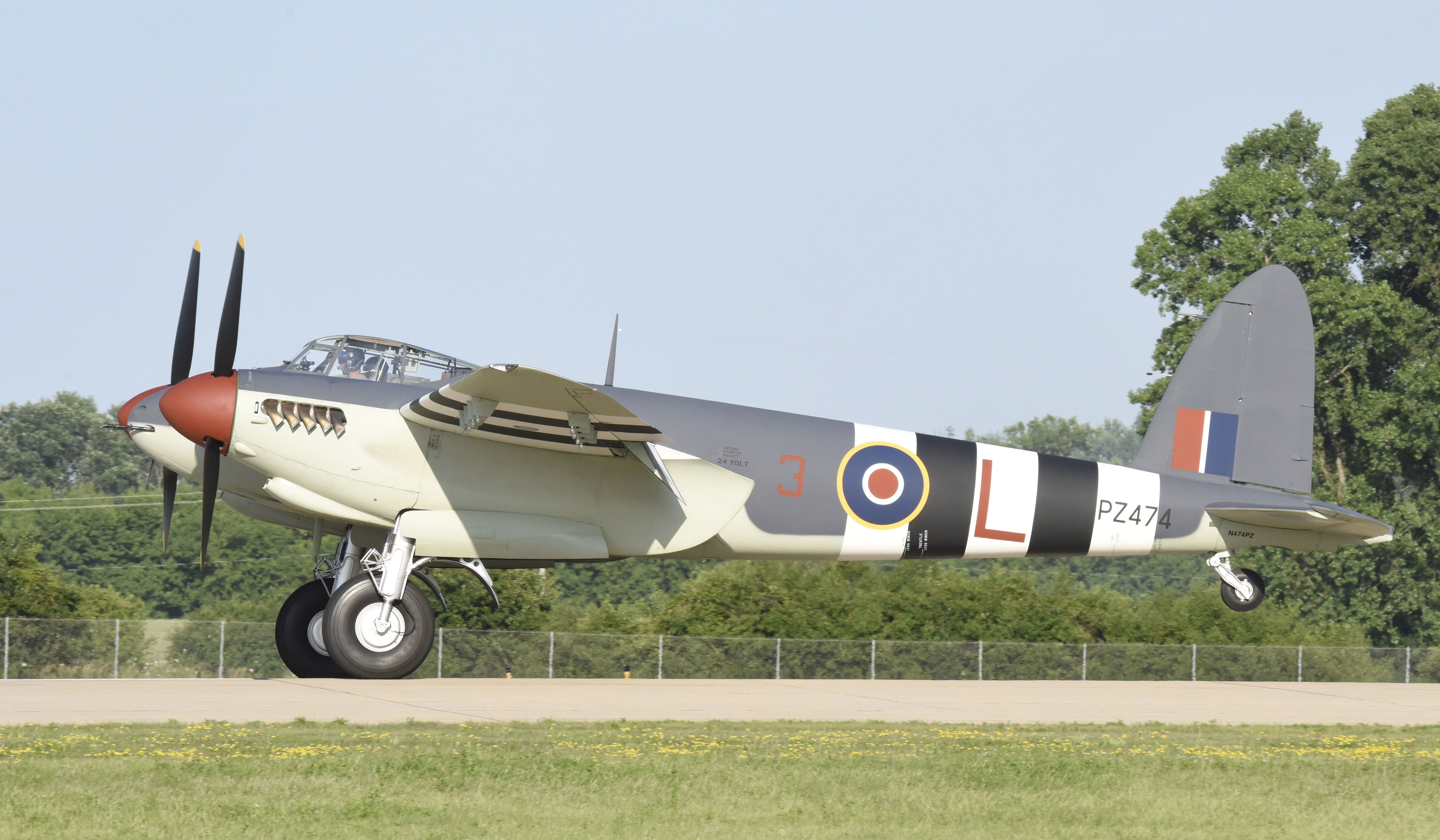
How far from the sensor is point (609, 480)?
51.1ft

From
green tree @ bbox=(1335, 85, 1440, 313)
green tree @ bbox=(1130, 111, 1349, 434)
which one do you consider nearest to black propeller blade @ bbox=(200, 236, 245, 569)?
green tree @ bbox=(1130, 111, 1349, 434)

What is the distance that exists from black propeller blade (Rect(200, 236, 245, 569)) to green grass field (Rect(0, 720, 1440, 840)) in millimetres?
4132

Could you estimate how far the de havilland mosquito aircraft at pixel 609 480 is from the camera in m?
14.7

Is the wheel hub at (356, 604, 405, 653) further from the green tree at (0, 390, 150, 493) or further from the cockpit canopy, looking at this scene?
the green tree at (0, 390, 150, 493)

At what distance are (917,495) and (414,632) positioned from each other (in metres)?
6.15

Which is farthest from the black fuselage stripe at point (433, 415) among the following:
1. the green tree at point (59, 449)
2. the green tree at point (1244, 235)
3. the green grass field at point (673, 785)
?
the green tree at point (59, 449)

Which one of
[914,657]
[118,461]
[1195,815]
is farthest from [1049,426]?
[1195,815]

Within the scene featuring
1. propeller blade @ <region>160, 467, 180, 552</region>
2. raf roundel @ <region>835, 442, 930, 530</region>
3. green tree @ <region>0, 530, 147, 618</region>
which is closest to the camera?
propeller blade @ <region>160, 467, 180, 552</region>

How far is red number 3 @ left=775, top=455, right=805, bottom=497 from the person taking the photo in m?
16.2

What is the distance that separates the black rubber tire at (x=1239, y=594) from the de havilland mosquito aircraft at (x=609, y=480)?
0.04 meters

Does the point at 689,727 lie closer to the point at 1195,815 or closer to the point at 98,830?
the point at 1195,815

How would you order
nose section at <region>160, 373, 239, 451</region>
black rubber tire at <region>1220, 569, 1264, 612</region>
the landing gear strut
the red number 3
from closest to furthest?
1. nose section at <region>160, 373, 239, 451</region>
2. the landing gear strut
3. the red number 3
4. black rubber tire at <region>1220, 569, 1264, 612</region>

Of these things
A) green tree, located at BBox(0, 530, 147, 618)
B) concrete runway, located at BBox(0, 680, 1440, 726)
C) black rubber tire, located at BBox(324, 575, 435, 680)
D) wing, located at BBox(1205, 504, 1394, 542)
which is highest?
wing, located at BBox(1205, 504, 1394, 542)

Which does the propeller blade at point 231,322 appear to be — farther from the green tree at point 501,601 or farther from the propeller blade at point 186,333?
the green tree at point 501,601
